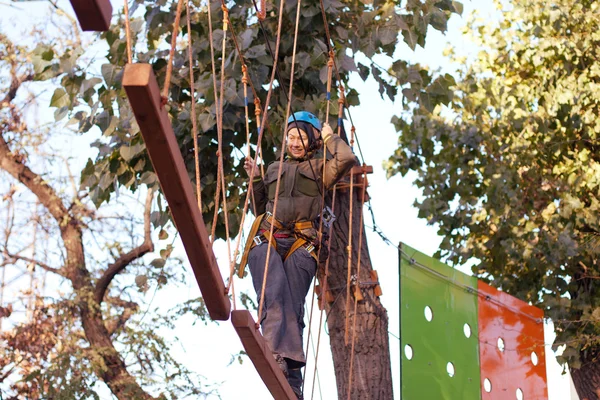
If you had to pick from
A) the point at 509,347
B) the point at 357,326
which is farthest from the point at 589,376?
the point at 357,326

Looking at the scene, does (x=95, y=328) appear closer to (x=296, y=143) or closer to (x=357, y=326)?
(x=357, y=326)

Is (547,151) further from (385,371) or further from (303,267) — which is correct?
(303,267)

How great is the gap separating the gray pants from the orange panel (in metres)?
2.88

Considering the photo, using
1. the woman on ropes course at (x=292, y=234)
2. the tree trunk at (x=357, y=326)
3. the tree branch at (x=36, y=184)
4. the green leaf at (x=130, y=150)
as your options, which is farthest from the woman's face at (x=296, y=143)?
the tree branch at (x=36, y=184)

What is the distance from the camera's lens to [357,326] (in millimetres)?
5938

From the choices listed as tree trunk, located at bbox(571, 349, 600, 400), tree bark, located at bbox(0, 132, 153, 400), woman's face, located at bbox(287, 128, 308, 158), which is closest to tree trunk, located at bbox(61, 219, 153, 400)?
tree bark, located at bbox(0, 132, 153, 400)

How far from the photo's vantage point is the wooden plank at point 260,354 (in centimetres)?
334

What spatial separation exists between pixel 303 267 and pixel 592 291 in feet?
17.5

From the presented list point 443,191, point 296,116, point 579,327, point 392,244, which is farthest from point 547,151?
point 296,116

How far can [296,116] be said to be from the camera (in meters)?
4.96

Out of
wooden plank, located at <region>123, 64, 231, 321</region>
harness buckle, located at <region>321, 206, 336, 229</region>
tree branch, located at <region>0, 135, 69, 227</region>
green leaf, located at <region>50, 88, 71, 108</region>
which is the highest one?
tree branch, located at <region>0, 135, 69, 227</region>

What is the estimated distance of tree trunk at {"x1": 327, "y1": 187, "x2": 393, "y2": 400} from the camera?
5.80m

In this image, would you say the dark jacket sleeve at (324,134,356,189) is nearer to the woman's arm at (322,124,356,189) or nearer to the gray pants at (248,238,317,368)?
the woman's arm at (322,124,356,189)

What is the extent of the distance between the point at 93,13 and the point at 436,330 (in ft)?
15.8
